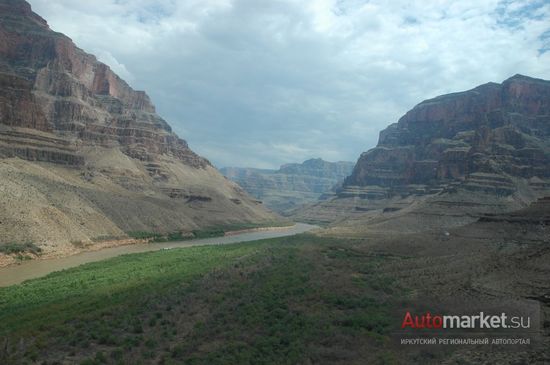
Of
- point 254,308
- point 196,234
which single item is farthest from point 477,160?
point 254,308

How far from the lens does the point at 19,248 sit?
47.6 m

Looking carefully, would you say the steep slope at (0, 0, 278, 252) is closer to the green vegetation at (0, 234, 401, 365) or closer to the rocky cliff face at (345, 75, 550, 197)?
the green vegetation at (0, 234, 401, 365)

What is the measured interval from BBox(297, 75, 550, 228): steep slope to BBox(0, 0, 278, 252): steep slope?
50109 mm

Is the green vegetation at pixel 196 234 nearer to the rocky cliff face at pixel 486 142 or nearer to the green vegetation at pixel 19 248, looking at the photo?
the green vegetation at pixel 19 248

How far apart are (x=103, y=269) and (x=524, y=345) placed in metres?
37.1

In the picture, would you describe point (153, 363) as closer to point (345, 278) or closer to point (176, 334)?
point (176, 334)

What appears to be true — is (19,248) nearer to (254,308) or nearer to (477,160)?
(254,308)

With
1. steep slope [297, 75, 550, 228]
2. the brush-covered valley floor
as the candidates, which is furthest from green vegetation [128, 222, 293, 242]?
steep slope [297, 75, 550, 228]

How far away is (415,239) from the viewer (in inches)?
2442

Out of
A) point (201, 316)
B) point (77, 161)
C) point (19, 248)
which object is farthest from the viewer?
point (77, 161)

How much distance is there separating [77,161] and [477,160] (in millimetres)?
90511

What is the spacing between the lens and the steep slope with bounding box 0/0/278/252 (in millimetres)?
61816

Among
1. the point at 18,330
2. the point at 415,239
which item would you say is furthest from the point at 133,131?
the point at 18,330

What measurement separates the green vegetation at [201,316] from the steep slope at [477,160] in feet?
199
